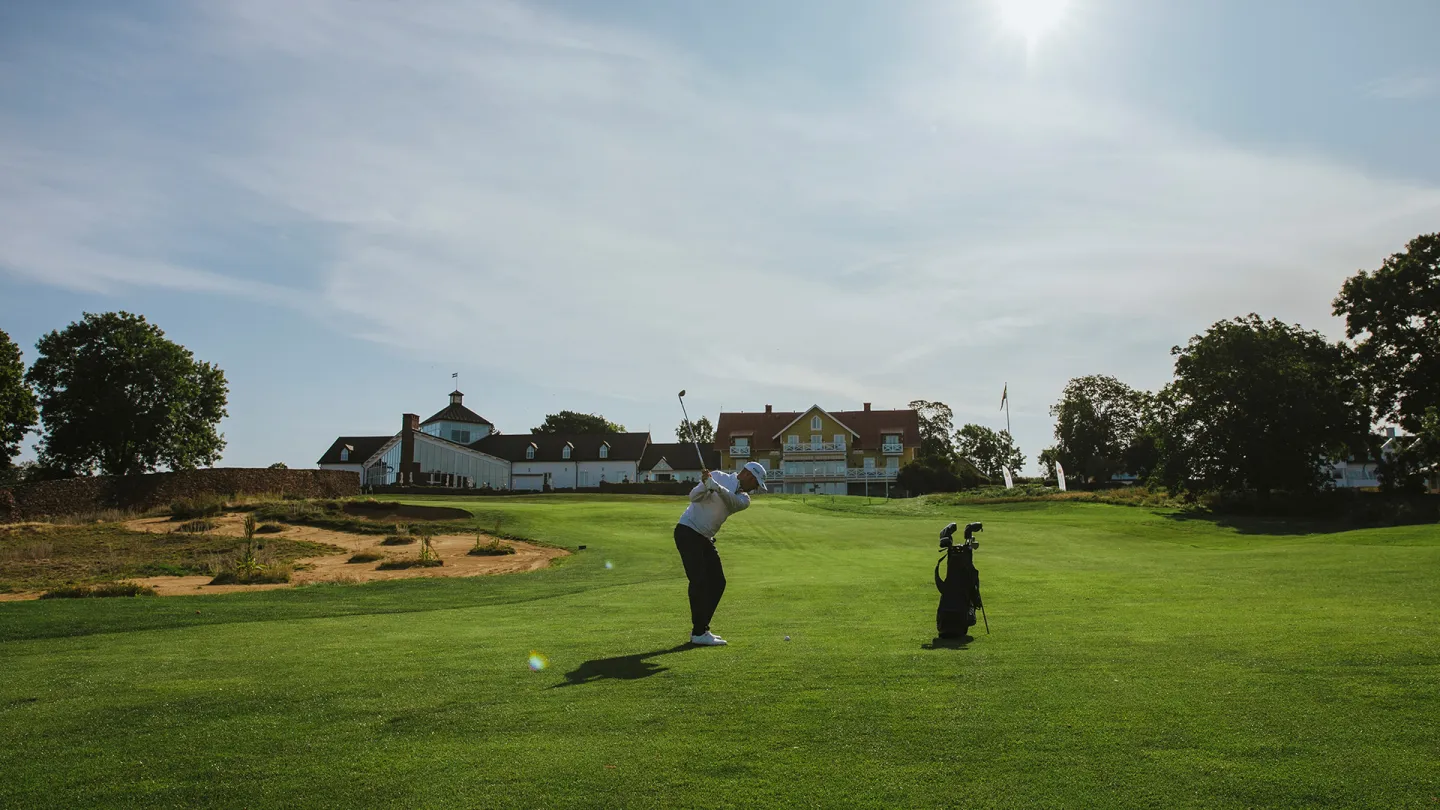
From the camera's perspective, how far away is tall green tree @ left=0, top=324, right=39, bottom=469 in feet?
170

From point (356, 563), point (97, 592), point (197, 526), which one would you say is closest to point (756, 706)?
point (97, 592)

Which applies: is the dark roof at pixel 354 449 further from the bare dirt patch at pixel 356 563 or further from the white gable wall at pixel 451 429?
the bare dirt patch at pixel 356 563

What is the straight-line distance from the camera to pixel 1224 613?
11438 millimetres

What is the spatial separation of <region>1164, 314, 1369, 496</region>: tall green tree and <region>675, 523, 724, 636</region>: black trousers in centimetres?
4599

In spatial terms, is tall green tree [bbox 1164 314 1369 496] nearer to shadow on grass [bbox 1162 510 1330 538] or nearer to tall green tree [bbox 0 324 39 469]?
shadow on grass [bbox 1162 510 1330 538]

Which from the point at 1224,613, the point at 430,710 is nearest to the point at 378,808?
the point at 430,710

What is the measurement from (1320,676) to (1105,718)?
88.9 inches

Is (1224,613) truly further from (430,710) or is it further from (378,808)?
(378,808)

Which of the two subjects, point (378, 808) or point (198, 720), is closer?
point (378, 808)

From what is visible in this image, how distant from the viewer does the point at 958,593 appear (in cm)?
1042

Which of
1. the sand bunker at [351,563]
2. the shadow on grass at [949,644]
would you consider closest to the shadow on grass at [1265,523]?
the sand bunker at [351,563]

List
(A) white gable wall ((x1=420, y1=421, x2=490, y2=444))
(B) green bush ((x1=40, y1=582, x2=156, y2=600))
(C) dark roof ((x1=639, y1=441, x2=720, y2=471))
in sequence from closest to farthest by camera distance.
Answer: (B) green bush ((x1=40, y1=582, x2=156, y2=600))
(C) dark roof ((x1=639, y1=441, x2=720, y2=471))
(A) white gable wall ((x1=420, y1=421, x2=490, y2=444))

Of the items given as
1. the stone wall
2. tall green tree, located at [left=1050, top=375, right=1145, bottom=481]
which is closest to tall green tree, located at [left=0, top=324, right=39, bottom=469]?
the stone wall

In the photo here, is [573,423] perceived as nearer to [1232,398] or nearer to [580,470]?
[580,470]
